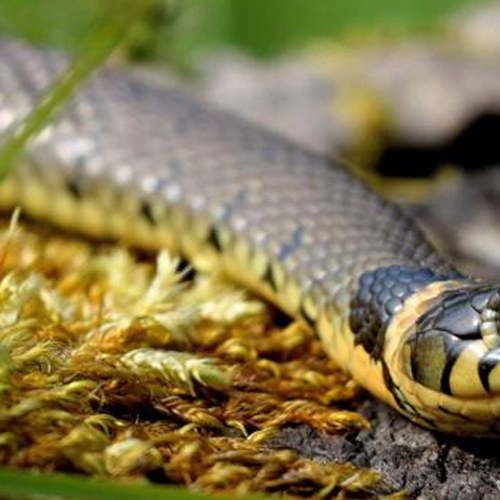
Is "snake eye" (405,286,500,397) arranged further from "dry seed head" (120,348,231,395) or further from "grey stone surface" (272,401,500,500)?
"dry seed head" (120,348,231,395)

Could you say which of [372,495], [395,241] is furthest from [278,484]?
[395,241]

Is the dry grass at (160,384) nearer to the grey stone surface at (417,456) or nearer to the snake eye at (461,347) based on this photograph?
the grey stone surface at (417,456)

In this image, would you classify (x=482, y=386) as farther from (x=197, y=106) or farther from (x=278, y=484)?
(x=197, y=106)

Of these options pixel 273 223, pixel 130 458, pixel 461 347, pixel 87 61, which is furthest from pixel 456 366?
pixel 87 61

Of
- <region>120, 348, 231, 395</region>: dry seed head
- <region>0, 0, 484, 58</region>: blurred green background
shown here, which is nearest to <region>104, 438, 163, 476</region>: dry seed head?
<region>120, 348, 231, 395</region>: dry seed head

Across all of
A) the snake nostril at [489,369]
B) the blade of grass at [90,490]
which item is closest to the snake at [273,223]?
the snake nostril at [489,369]

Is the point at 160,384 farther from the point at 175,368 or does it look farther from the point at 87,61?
the point at 87,61
